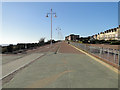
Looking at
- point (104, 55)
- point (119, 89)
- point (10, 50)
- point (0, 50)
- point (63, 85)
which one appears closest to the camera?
point (119, 89)

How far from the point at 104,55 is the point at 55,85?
24.7ft

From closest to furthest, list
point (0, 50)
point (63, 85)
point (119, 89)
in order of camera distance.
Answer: point (119, 89) → point (63, 85) → point (0, 50)

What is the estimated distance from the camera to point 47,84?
176 inches

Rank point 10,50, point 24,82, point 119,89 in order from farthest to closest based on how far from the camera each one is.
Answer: point 10,50 < point 24,82 < point 119,89

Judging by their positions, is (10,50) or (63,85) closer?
(63,85)

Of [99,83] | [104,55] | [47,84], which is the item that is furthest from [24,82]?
[104,55]

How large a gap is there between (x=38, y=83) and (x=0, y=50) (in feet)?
52.9

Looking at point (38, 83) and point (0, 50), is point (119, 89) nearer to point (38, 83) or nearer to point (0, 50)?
point (38, 83)

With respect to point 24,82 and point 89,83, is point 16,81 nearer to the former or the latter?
point 24,82

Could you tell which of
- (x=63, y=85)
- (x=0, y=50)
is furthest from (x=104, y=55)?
(x=0, y=50)

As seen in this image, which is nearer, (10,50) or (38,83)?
(38,83)

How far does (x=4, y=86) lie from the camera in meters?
4.39

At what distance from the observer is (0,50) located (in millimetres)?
18109

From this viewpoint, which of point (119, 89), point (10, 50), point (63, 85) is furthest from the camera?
point (10, 50)
